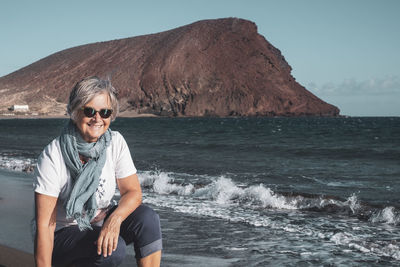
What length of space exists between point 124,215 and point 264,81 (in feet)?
425

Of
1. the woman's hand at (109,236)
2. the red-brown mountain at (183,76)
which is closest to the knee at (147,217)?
the woman's hand at (109,236)

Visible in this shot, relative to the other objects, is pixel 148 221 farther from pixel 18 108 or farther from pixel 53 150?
pixel 18 108

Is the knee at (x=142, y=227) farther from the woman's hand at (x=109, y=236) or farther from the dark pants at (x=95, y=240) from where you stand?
the woman's hand at (x=109, y=236)

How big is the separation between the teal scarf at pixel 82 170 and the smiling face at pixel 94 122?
0.03m

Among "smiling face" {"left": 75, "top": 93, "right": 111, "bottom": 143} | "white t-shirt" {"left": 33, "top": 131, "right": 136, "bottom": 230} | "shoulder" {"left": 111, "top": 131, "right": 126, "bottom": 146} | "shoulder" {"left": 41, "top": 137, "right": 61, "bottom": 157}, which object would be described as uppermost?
"smiling face" {"left": 75, "top": 93, "right": 111, "bottom": 143}

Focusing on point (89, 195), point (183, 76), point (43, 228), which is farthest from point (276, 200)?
point (183, 76)

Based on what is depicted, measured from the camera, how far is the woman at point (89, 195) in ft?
7.11

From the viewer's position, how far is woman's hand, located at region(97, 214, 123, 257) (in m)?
2.21

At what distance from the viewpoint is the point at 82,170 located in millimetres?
2191

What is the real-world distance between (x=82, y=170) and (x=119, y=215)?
0.31 m

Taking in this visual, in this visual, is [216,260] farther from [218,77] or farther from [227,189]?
[218,77]

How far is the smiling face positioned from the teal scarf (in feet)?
0.11

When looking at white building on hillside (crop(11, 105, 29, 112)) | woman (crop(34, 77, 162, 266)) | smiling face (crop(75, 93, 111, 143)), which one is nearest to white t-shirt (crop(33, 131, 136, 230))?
woman (crop(34, 77, 162, 266))

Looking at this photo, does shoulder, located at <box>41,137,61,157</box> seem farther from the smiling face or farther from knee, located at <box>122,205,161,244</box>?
knee, located at <box>122,205,161,244</box>
